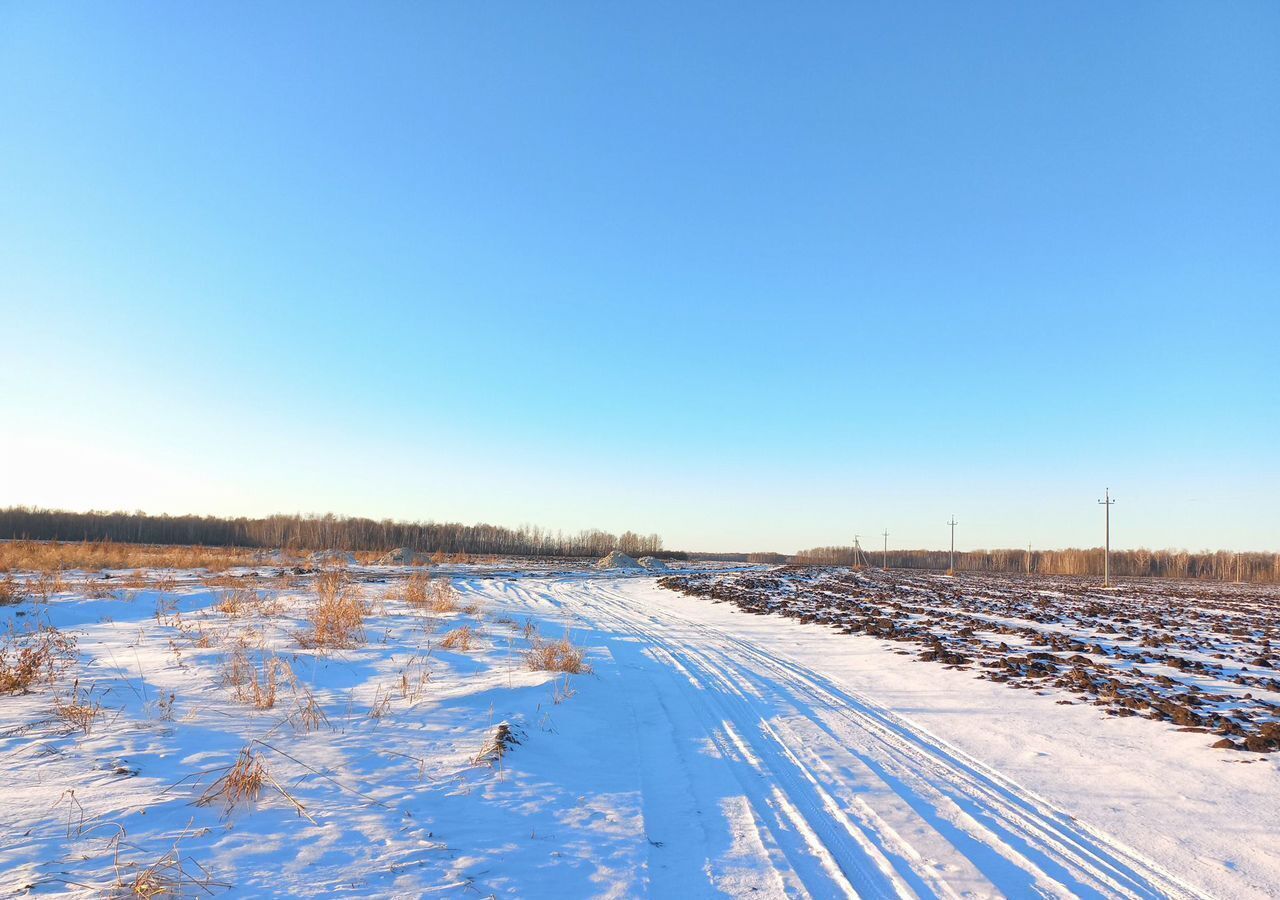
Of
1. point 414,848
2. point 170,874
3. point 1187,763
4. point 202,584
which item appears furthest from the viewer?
point 202,584

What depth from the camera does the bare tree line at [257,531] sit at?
216ft

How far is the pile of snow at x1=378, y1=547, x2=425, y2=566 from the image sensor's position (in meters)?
39.6

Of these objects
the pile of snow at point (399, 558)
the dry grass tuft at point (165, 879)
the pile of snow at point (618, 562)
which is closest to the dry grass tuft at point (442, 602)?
the dry grass tuft at point (165, 879)

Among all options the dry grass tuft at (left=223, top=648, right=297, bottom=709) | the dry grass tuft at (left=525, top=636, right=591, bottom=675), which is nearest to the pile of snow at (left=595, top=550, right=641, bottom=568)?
the dry grass tuft at (left=525, top=636, right=591, bottom=675)

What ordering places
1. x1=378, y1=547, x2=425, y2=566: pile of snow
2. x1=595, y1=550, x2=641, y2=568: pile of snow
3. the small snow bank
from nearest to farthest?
the small snow bank, x1=378, y1=547, x2=425, y2=566: pile of snow, x1=595, y1=550, x2=641, y2=568: pile of snow

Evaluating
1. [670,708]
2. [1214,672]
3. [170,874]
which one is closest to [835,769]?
[670,708]

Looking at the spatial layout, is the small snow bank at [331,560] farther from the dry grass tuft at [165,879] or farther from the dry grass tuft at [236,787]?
the dry grass tuft at [165,879]

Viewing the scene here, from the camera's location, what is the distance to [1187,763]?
19.7ft

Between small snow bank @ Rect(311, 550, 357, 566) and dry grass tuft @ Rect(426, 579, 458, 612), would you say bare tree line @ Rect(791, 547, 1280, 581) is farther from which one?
dry grass tuft @ Rect(426, 579, 458, 612)

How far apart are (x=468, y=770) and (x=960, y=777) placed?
159 inches

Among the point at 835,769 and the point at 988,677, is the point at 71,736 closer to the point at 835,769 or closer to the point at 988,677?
the point at 835,769

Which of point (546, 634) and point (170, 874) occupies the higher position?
point (170, 874)

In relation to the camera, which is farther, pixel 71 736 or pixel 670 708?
pixel 670 708

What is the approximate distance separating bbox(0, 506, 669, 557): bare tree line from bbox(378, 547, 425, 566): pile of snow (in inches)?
805
